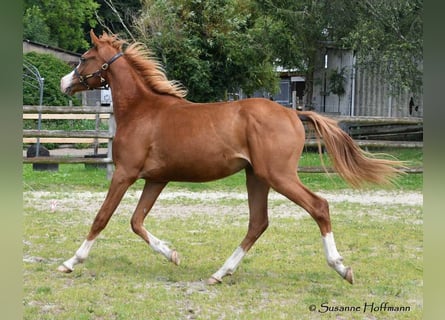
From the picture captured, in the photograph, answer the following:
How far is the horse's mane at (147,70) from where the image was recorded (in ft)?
17.6

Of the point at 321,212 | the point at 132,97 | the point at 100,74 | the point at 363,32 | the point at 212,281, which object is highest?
the point at 363,32

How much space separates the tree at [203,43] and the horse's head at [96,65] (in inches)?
420

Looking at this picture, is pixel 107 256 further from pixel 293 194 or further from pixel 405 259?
pixel 405 259

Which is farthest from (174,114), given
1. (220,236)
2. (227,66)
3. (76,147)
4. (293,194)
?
(76,147)

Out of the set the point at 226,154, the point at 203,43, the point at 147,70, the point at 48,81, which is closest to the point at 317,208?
the point at 226,154

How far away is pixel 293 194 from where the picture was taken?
4.46 m

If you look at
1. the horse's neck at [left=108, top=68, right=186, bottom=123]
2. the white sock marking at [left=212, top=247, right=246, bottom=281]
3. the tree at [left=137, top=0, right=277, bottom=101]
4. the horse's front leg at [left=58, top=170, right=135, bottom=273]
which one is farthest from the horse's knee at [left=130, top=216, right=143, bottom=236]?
the tree at [left=137, top=0, right=277, bottom=101]

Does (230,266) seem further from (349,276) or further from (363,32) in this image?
(363,32)

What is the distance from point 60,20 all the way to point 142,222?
95.1ft

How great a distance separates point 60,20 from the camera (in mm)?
31625

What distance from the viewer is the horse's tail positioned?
4.84 metres

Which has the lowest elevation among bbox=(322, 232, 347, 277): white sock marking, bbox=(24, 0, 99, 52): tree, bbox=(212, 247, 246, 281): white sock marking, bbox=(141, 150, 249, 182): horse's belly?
bbox=(212, 247, 246, 281): white sock marking

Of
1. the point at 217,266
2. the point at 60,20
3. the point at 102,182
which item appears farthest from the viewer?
the point at 60,20

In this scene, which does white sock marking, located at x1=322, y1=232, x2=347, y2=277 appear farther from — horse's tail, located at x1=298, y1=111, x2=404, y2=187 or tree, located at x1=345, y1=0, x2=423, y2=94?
tree, located at x1=345, y1=0, x2=423, y2=94
